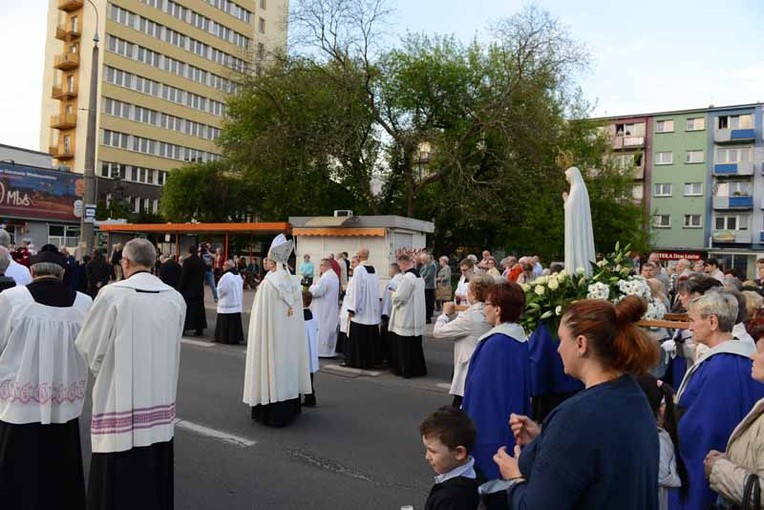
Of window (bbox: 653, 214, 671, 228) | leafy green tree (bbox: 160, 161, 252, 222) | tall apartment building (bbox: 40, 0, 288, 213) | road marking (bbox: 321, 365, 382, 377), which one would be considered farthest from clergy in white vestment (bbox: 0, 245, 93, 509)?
window (bbox: 653, 214, 671, 228)

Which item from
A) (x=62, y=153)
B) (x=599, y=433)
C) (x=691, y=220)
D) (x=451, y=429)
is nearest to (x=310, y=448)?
(x=451, y=429)

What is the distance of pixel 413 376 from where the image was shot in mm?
10398

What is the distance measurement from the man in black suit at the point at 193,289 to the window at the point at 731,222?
187 feet

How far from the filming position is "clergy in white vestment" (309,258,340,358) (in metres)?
12.0

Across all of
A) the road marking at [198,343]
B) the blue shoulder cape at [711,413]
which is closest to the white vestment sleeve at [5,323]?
the blue shoulder cape at [711,413]

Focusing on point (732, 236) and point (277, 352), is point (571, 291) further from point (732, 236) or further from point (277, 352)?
point (732, 236)

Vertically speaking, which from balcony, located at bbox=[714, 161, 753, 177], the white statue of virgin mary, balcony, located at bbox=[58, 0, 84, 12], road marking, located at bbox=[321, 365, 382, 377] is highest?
balcony, located at bbox=[58, 0, 84, 12]

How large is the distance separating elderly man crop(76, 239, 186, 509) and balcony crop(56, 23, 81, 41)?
214 ft

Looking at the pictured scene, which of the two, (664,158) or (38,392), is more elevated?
(664,158)

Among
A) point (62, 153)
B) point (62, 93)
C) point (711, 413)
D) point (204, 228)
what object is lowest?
point (711, 413)

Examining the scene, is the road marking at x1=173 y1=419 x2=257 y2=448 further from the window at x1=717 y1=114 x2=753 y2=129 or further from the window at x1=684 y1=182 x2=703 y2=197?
the window at x1=717 y1=114 x2=753 y2=129

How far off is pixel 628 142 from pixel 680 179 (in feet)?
19.8

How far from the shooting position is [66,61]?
5972 centimetres

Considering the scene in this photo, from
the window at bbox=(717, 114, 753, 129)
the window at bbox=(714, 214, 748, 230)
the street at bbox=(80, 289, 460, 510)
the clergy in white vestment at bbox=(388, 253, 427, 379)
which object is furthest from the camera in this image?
the window at bbox=(714, 214, 748, 230)
